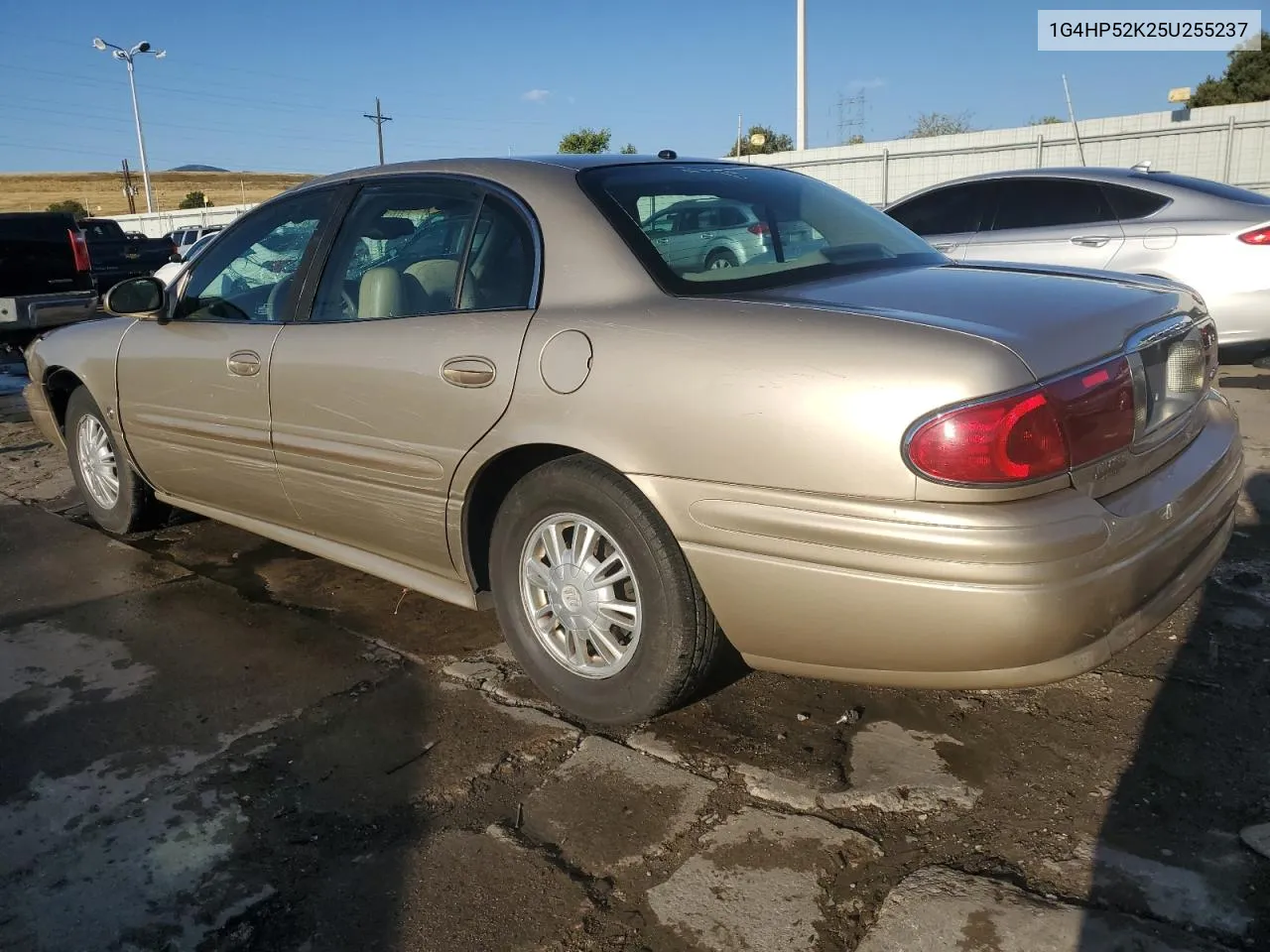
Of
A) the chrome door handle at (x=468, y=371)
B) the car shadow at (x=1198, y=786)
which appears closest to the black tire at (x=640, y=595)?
the chrome door handle at (x=468, y=371)

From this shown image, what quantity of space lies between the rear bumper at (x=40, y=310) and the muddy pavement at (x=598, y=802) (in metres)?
6.68

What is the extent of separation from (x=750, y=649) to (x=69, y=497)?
4548 mm

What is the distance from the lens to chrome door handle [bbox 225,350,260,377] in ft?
11.7

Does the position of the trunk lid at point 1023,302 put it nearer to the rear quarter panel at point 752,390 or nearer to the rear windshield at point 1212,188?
the rear quarter panel at point 752,390

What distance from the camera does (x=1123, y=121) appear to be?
18641 mm

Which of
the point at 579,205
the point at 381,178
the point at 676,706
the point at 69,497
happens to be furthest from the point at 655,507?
the point at 69,497

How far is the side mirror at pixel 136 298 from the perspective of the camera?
3996 millimetres

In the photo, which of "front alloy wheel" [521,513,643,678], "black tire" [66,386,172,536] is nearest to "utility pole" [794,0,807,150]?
"black tire" [66,386,172,536]

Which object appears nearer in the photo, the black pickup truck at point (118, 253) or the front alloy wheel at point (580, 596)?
the front alloy wheel at point (580, 596)

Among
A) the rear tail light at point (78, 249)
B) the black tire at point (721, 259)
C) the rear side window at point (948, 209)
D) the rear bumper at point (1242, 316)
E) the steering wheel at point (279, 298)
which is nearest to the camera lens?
the black tire at point (721, 259)

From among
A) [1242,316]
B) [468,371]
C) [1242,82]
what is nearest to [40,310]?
[468,371]

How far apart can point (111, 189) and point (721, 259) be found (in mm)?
93910

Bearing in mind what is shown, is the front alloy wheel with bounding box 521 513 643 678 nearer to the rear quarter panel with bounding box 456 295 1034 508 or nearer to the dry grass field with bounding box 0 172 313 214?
the rear quarter panel with bounding box 456 295 1034 508

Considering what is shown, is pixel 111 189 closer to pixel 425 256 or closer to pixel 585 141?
pixel 585 141
